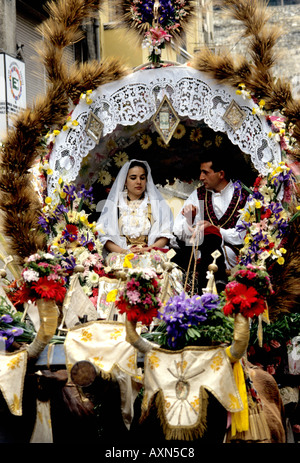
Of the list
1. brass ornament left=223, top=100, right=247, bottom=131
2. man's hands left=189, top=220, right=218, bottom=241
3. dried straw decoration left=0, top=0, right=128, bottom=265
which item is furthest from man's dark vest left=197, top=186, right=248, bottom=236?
dried straw decoration left=0, top=0, right=128, bottom=265

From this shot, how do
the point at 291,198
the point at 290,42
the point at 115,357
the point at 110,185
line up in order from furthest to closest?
the point at 290,42
the point at 110,185
the point at 291,198
the point at 115,357

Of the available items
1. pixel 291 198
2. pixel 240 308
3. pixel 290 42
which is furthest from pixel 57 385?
pixel 290 42

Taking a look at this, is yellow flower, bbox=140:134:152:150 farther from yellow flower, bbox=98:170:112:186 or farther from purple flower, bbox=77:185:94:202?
purple flower, bbox=77:185:94:202

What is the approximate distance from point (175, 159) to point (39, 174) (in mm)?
1848

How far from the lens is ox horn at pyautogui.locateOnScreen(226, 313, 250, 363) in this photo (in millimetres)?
5750

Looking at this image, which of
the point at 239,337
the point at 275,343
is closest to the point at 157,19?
the point at 275,343

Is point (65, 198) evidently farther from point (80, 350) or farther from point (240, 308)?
point (240, 308)

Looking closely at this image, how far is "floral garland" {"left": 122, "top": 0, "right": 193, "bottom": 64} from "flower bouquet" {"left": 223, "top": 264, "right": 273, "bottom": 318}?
3.05 meters

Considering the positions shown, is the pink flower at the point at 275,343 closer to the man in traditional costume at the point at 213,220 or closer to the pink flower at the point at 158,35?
the man in traditional costume at the point at 213,220

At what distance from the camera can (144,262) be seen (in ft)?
26.6

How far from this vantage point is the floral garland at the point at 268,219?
7.45 meters

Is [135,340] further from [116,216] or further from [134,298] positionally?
[116,216]

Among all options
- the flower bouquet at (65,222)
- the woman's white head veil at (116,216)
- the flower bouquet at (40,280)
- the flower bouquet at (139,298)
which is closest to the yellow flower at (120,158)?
the woman's white head veil at (116,216)

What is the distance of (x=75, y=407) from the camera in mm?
6477
